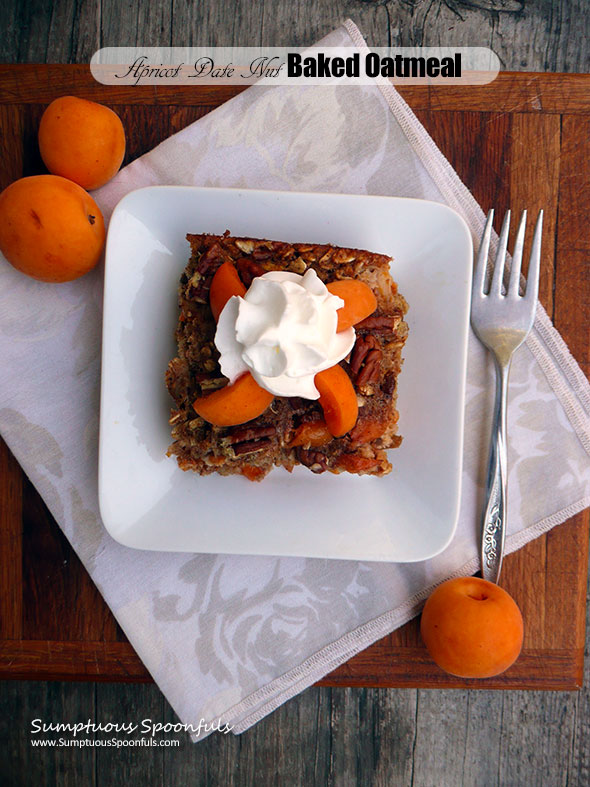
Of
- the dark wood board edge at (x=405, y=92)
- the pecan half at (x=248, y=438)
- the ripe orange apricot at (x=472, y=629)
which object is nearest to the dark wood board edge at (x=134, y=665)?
the ripe orange apricot at (x=472, y=629)

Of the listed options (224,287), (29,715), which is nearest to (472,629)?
(224,287)

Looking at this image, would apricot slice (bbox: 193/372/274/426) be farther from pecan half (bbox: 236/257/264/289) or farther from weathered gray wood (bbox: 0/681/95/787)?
weathered gray wood (bbox: 0/681/95/787)

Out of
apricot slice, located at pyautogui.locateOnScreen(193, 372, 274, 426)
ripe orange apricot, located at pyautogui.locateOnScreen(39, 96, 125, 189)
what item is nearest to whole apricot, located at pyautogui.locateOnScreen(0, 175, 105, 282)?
ripe orange apricot, located at pyautogui.locateOnScreen(39, 96, 125, 189)

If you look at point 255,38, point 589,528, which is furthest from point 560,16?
point 589,528

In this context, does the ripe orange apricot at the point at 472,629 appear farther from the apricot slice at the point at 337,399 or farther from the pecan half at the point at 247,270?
the pecan half at the point at 247,270

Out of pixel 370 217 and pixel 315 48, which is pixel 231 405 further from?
pixel 315 48
